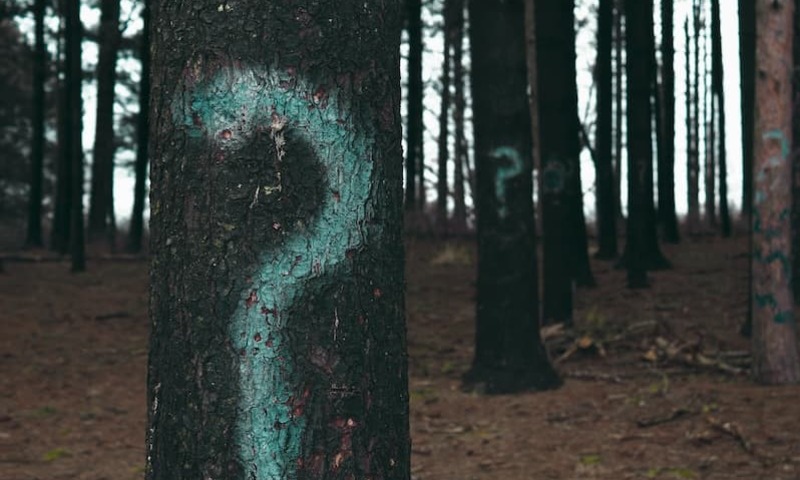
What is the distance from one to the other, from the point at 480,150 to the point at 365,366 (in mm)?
6475

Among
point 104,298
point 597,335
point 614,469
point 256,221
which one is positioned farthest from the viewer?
point 104,298

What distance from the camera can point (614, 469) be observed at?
6414mm

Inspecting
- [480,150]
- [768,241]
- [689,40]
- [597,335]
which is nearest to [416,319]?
[597,335]

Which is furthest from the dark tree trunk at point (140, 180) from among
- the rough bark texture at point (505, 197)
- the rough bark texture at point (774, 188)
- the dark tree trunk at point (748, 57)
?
the rough bark texture at point (774, 188)

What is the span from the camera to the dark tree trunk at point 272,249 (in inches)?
92.0

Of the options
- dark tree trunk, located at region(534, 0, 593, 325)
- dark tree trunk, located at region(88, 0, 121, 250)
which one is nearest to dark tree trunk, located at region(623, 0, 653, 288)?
dark tree trunk, located at region(534, 0, 593, 325)

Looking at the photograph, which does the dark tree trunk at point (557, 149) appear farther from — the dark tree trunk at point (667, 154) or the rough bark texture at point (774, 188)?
the dark tree trunk at point (667, 154)

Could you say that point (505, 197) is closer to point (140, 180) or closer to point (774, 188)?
point (774, 188)

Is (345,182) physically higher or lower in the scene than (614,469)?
higher

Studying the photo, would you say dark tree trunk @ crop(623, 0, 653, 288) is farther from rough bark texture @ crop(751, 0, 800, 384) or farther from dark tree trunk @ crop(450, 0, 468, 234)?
dark tree trunk @ crop(450, 0, 468, 234)

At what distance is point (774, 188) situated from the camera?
7930 mm

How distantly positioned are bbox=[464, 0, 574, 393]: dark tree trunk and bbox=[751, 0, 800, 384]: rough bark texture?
187cm

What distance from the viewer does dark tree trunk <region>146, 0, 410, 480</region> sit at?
2336mm

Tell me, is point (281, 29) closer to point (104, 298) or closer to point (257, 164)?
point (257, 164)
